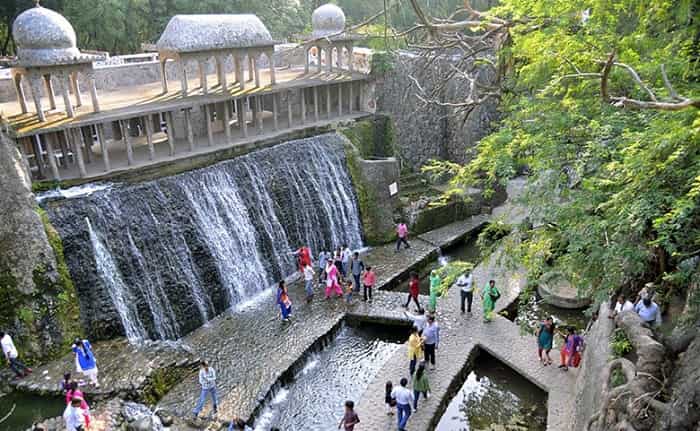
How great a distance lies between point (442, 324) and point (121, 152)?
1026 cm

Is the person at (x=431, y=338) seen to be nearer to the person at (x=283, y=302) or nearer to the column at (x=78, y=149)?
the person at (x=283, y=302)

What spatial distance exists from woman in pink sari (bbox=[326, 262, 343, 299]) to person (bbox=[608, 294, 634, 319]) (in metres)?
6.42

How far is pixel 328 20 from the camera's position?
19672mm

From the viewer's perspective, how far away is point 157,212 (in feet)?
43.3

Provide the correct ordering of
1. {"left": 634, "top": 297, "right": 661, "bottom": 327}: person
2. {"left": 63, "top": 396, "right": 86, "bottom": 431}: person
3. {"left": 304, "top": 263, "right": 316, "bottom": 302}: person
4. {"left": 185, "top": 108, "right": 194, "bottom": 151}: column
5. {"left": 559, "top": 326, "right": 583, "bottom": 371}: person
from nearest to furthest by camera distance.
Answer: {"left": 634, "top": 297, "right": 661, "bottom": 327}: person → {"left": 63, "top": 396, "right": 86, "bottom": 431}: person → {"left": 559, "top": 326, "right": 583, "bottom": 371}: person → {"left": 304, "top": 263, "right": 316, "bottom": 302}: person → {"left": 185, "top": 108, "right": 194, "bottom": 151}: column

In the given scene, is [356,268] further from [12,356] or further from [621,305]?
[12,356]

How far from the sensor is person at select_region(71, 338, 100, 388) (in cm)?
954

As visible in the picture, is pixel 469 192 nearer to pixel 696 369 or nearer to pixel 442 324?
pixel 442 324

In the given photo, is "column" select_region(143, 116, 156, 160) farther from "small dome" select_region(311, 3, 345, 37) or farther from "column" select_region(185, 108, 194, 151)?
"small dome" select_region(311, 3, 345, 37)

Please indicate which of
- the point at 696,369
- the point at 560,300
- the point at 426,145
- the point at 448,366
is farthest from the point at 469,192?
the point at 696,369

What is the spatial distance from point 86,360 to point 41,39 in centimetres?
750

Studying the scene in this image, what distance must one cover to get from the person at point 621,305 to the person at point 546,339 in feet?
4.91

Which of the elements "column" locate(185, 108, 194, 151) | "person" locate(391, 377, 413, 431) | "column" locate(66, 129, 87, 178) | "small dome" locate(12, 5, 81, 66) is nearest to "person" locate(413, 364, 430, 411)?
"person" locate(391, 377, 413, 431)

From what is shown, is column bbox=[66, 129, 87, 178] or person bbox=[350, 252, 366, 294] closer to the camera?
column bbox=[66, 129, 87, 178]
